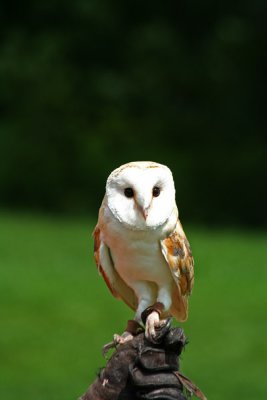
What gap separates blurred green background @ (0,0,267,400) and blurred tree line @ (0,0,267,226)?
2 cm

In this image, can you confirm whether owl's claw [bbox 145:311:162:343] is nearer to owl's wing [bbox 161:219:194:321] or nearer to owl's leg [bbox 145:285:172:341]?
owl's leg [bbox 145:285:172:341]

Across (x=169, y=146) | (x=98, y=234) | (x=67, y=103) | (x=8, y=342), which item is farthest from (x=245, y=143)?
A: (x=98, y=234)

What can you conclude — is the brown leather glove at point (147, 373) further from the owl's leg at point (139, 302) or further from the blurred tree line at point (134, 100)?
the blurred tree line at point (134, 100)

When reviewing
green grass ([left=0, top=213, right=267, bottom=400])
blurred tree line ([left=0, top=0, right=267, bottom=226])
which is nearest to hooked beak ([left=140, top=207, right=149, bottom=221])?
green grass ([left=0, top=213, right=267, bottom=400])

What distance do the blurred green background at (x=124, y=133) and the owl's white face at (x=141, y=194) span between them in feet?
23.5

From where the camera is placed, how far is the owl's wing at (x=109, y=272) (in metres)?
3.26

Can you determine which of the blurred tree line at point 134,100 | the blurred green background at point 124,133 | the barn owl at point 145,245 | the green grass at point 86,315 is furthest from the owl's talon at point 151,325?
the blurred tree line at point 134,100

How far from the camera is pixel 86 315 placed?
10031 mm

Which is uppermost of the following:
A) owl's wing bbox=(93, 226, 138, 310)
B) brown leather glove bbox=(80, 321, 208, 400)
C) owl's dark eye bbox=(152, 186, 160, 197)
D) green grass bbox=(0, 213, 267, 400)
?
green grass bbox=(0, 213, 267, 400)

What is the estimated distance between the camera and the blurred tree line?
1570 cm

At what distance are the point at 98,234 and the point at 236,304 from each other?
7390mm

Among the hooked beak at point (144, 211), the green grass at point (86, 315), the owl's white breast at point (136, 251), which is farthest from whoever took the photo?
the green grass at point (86, 315)

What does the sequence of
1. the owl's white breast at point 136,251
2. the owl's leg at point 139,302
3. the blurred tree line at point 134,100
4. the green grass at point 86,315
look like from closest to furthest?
the owl's white breast at point 136,251, the owl's leg at point 139,302, the green grass at point 86,315, the blurred tree line at point 134,100

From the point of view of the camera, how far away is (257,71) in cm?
1720
